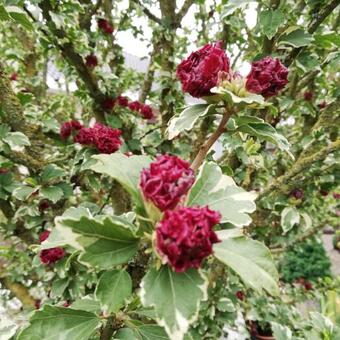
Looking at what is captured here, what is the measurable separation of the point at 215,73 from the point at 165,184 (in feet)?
1.10

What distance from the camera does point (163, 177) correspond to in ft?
2.02

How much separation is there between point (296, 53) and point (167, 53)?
1.20 metres

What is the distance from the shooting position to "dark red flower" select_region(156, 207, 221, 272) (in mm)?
560

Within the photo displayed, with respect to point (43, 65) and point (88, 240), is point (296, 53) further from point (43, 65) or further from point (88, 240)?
point (43, 65)

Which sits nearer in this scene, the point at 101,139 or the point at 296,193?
the point at 101,139

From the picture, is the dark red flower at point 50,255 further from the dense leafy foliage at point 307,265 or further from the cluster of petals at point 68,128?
the dense leafy foliage at point 307,265

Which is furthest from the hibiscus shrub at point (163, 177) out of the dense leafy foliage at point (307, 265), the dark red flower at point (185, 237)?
the dense leafy foliage at point (307, 265)

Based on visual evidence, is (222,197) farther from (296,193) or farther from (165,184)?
(296,193)

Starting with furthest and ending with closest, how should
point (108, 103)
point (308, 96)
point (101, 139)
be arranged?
point (308, 96)
point (108, 103)
point (101, 139)

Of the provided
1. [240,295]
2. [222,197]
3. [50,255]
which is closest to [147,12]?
[50,255]

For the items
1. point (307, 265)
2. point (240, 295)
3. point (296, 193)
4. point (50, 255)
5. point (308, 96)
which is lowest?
point (307, 265)

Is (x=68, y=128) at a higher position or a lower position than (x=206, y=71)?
lower

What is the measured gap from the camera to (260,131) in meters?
0.90

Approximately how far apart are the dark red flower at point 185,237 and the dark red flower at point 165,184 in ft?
0.10
